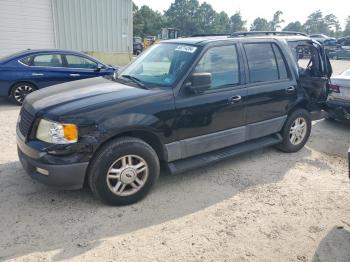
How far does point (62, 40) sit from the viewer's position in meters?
15.3

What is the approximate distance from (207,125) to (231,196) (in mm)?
932

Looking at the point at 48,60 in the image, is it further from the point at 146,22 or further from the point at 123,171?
the point at 146,22

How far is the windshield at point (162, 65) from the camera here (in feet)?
13.3

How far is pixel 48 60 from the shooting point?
8625 millimetres

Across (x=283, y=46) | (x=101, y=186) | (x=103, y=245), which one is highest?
(x=283, y=46)

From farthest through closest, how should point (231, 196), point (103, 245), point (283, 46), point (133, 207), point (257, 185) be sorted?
point (283, 46), point (257, 185), point (231, 196), point (133, 207), point (103, 245)

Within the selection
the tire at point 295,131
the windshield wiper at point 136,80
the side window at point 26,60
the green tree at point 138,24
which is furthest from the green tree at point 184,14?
the windshield wiper at point 136,80

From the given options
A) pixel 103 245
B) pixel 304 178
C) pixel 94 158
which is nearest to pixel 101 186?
pixel 94 158

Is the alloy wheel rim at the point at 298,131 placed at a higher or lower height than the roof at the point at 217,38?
lower

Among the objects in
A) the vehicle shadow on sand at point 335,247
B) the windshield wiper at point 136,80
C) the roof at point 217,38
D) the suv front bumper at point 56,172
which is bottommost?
the vehicle shadow on sand at point 335,247

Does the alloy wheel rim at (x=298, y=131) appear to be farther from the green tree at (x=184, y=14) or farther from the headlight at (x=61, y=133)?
A: the green tree at (x=184, y=14)

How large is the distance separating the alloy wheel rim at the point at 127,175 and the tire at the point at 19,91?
233 inches

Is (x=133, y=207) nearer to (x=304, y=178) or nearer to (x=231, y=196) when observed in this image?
(x=231, y=196)

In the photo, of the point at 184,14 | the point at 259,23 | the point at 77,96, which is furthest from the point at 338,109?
the point at 259,23
